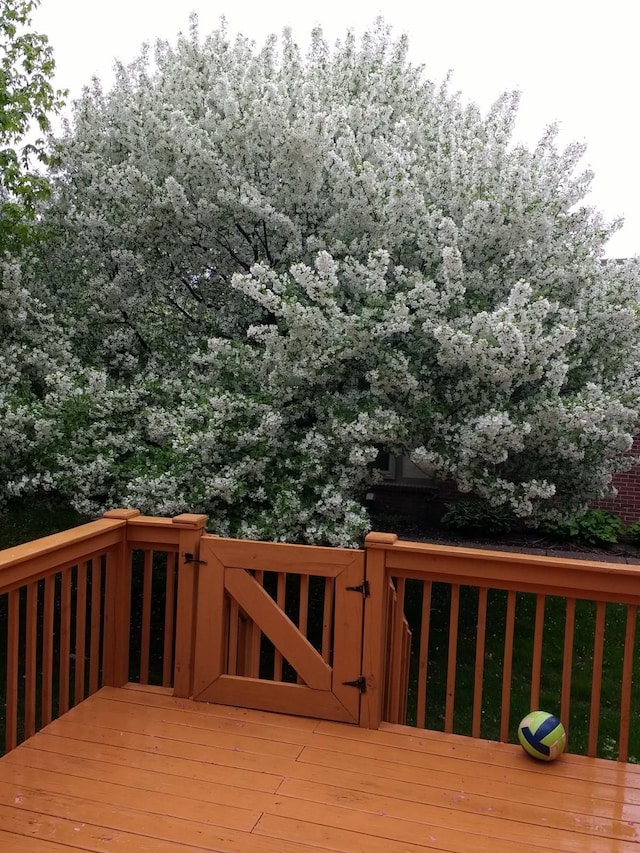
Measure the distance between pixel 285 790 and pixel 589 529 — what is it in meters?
7.34

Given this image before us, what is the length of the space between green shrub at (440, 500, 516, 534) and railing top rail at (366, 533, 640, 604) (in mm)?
5935

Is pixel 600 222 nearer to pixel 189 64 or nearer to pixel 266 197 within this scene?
pixel 266 197

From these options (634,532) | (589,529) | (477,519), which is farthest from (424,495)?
(634,532)

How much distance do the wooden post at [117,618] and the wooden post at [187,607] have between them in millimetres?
298

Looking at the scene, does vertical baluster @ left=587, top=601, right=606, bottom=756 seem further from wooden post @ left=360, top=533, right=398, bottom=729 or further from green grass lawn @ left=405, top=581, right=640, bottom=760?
green grass lawn @ left=405, top=581, right=640, bottom=760

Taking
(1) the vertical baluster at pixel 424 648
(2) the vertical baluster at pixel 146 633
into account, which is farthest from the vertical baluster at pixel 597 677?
(2) the vertical baluster at pixel 146 633

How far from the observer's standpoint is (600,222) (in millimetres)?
5730

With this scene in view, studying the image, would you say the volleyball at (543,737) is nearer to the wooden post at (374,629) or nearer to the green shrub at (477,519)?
the wooden post at (374,629)

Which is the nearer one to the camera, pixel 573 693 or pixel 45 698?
pixel 45 698

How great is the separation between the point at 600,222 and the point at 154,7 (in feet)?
16.3

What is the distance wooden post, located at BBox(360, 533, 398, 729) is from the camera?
300cm

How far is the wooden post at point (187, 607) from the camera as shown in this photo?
10.6ft

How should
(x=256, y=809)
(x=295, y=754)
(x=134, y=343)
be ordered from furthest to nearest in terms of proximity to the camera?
(x=134, y=343) < (x=295, y=754) < (x=256, y=809)

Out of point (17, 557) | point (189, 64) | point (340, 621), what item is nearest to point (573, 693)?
point (340, 621)
